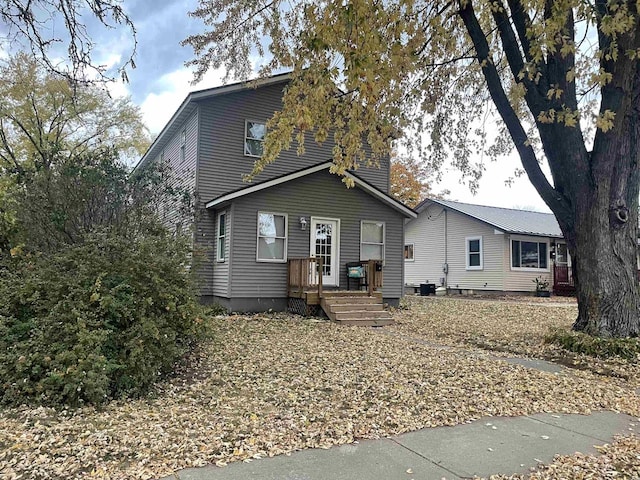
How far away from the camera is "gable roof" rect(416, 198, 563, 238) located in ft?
65.1

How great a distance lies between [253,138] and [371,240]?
184 inches

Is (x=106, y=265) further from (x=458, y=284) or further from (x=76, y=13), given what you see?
(x=458, y=284)

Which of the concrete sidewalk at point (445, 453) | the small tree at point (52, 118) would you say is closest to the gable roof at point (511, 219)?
the small tree at point (52, 118)

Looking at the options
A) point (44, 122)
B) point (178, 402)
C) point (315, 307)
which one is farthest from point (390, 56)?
point (44, 122)

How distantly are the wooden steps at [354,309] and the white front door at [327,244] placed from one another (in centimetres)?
141

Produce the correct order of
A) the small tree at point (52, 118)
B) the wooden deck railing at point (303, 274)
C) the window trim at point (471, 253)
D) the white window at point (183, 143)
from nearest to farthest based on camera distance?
the wooden deck railing at point (303, 274) → the white window at point (183, 143) → the small tree at point (52, 118) → the window trim at point (471, 253)

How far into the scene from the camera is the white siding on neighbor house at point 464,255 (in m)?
20.1

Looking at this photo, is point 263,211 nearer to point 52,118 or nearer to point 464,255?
point 464,255

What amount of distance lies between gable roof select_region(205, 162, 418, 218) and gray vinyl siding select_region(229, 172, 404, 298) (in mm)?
219

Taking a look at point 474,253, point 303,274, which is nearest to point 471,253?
point 474,253

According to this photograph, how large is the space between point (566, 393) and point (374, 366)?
7.40 ft

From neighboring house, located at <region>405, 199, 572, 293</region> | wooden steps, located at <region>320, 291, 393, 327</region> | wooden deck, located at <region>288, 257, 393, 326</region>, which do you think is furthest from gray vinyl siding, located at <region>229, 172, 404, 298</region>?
neighboring house, located at <region>405, 199, 572, 293</region>

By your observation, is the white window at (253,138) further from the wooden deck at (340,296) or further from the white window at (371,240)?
the white window at (371,240)

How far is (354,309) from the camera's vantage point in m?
10.8
